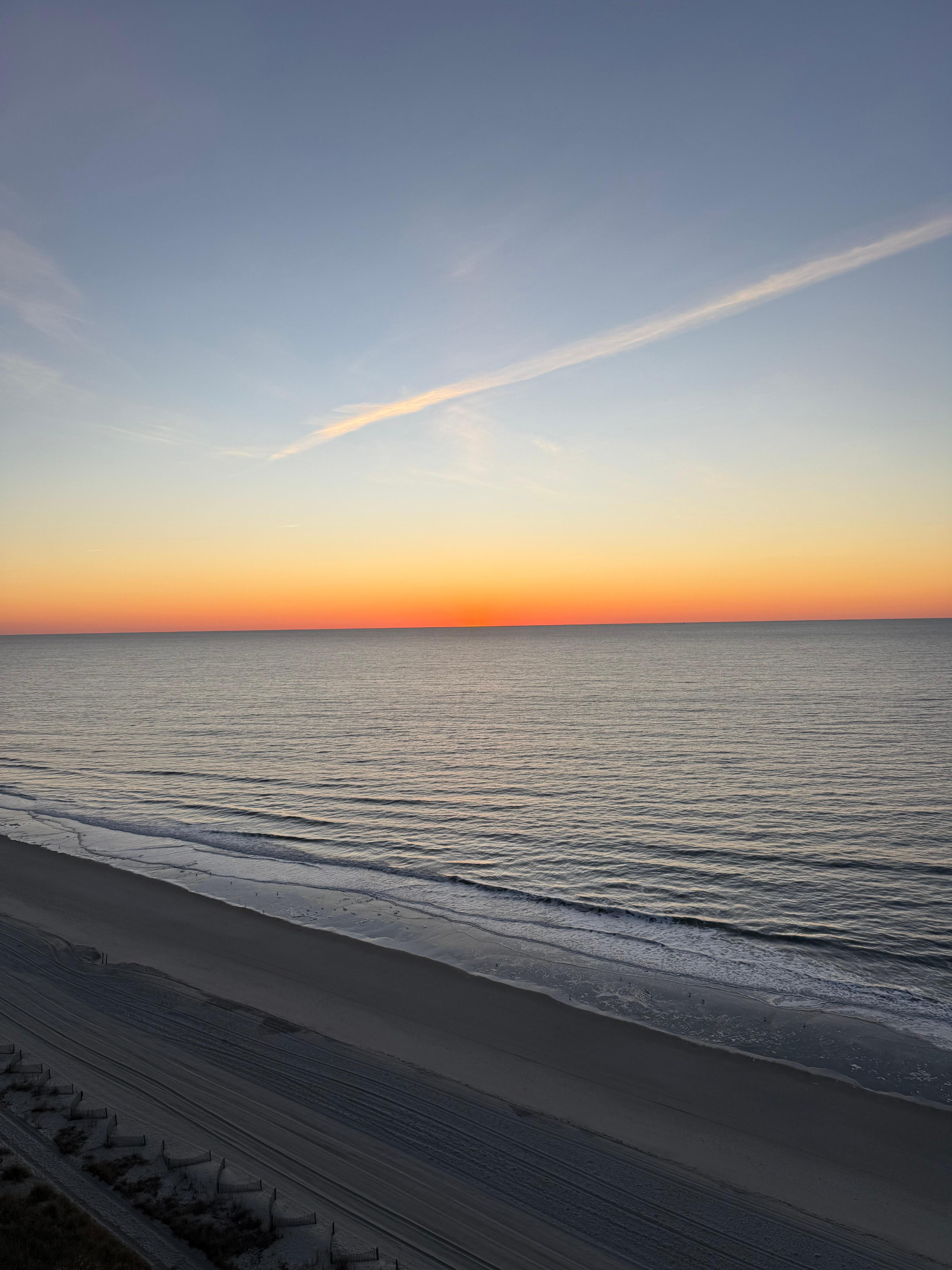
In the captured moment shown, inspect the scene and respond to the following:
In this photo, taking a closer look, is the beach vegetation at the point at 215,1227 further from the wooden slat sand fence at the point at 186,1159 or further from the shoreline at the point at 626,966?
the shoreline at the point at 626,966

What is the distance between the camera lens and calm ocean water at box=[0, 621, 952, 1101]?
61.8 feet

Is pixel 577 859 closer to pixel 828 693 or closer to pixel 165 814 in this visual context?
pixel 165 814

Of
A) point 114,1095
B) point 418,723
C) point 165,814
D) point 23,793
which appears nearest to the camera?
point 114,1095

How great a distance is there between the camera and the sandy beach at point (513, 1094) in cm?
1057

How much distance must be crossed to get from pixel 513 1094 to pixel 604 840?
64.8 feet

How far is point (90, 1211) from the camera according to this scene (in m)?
9.88

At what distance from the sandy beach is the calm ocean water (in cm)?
150

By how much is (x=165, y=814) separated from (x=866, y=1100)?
34423 millimetres

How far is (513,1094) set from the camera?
1391 cm

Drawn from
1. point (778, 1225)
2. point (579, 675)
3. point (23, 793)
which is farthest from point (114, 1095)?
point (579, 675)

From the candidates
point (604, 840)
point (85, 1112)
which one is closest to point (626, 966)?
point (604, 840)

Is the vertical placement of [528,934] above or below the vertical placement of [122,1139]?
below

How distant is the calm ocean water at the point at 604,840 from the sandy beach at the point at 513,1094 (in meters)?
1.50

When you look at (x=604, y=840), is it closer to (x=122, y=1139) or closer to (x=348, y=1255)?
(x=122, y=1139)
